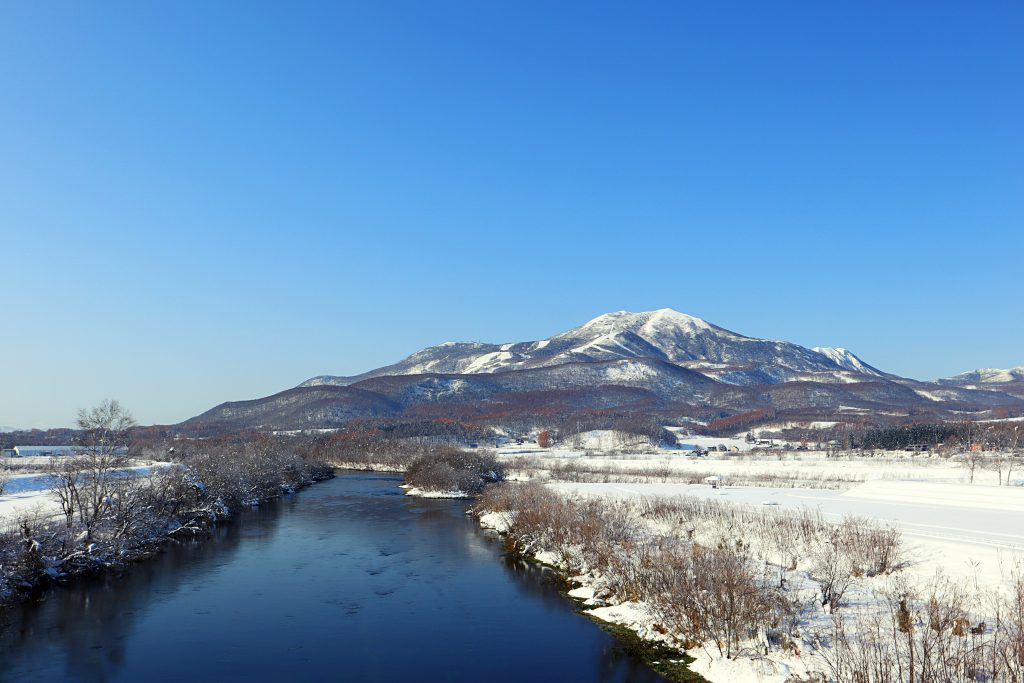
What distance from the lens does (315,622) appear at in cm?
2972

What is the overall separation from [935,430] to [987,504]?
331 ft

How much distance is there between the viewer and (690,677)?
22.5 metres

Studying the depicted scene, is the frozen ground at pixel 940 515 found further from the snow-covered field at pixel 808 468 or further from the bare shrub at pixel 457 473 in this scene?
the bare shrub at pixel 457 473

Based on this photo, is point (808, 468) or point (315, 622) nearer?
point (315, 622)

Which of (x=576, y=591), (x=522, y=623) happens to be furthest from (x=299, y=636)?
(x=576, y=591)

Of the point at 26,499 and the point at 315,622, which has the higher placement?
the point at 26,499

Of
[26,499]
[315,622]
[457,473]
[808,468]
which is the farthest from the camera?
[808,468]

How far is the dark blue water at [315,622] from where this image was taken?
2397cm

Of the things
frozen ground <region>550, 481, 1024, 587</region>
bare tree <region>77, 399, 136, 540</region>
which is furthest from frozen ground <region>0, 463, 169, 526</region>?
frozen ground <region>550, 481, 1024, 587</region>

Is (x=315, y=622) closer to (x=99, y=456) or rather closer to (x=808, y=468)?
(x=99, y=456)

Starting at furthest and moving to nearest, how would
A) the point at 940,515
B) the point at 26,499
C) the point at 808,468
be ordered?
the point at 808,468
the point at 26,499
the point at 940,515

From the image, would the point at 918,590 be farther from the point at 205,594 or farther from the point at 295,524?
the point at 295,524

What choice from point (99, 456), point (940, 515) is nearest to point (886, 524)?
point (940, 515)

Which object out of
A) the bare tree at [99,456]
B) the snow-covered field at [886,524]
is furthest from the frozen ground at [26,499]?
the snow-covered field at [886,524]
